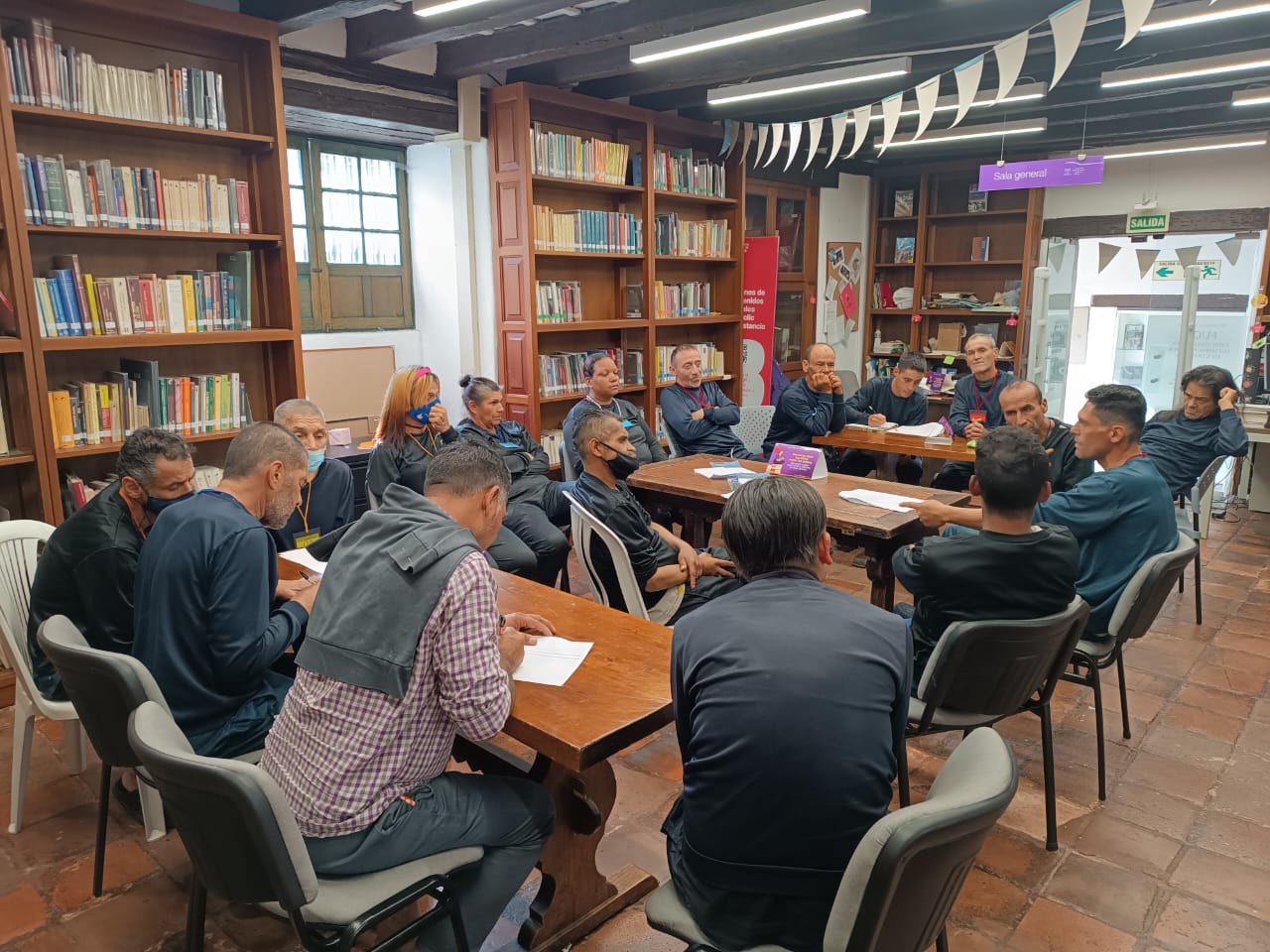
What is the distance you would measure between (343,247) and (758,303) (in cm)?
340

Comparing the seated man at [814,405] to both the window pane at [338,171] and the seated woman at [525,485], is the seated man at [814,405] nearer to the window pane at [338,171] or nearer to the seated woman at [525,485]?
the seated woman at [525,485]

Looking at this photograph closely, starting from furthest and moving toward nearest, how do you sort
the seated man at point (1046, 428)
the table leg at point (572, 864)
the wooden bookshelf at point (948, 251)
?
the wooden bookshelf at point (948, 251) < the seated man at point (1046, 428) < the table leg at point (572, 864)

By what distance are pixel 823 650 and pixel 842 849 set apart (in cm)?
32

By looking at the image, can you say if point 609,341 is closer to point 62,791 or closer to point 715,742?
point 62,791

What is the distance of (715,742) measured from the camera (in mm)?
1403

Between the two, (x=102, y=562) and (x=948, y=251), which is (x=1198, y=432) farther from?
(x=102, y=562)

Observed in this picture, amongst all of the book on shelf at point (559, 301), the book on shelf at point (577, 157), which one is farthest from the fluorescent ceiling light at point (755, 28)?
the book on shelf at point (559, 301)

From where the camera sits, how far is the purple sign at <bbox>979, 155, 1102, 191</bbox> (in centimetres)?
566

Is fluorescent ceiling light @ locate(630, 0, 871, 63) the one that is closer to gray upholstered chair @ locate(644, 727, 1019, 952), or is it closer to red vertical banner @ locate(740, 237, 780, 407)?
red vertical banner @ locate(740, 237, 780, 407)

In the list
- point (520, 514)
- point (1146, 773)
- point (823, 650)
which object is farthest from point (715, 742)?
point (520, 514)

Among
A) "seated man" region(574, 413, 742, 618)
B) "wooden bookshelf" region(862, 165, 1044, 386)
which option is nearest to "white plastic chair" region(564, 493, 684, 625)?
"seated man" region(574, 413, 742, 618)

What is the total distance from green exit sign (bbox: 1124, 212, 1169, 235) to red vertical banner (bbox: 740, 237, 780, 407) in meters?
3.31

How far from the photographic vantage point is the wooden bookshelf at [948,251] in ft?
27.1

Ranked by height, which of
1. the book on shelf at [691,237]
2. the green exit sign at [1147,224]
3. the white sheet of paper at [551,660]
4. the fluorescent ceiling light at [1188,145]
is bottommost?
the white sheet of paper at [551,660]
